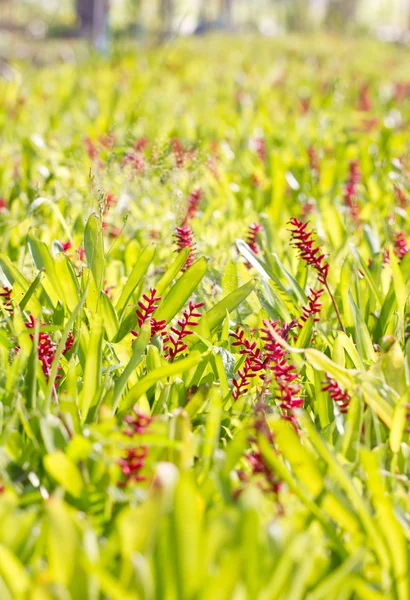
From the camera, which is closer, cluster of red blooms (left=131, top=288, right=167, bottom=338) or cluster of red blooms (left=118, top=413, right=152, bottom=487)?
cluster of red blooms (left=118, top=413, right=152, bottom=487)

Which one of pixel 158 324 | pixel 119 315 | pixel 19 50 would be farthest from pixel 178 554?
pixel 19 50

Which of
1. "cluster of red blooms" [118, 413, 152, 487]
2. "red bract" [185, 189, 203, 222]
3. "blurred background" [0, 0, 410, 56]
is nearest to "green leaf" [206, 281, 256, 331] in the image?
"cluster of red blooms" [118, 413, 152, 487]

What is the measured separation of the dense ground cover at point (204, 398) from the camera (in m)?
0.91

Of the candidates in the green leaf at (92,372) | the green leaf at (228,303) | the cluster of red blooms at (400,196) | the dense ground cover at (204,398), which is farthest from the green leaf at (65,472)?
the cluster of red blooms at (400,196)

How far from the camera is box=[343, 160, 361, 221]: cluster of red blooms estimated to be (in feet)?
9.17

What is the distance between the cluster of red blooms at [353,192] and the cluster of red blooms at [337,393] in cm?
143

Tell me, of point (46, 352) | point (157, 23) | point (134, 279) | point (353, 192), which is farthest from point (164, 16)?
point (46, 352)

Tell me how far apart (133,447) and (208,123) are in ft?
13.1

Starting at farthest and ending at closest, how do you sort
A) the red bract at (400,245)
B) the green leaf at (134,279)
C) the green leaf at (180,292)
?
1. the red bract at (400,245)
2. the green leaf at (134,279)
3. the green leaf at (180,292)

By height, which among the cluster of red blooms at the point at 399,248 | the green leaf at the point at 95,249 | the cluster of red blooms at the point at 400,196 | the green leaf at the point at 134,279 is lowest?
the cluster of red blooms at the point at 399,248

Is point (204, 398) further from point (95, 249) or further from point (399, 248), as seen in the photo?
point (399, 248)

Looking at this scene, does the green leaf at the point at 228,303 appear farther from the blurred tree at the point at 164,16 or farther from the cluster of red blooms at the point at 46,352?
the blurred tree at the point at 164,16

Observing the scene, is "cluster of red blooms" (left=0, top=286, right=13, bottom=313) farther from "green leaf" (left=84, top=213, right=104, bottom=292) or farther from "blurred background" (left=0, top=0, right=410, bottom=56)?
"blurred background" (left=0, top=0, right=410, bottom=56)

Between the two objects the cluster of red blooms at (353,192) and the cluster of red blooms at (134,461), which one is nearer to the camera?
the cluster of red blooms at (134,461)
